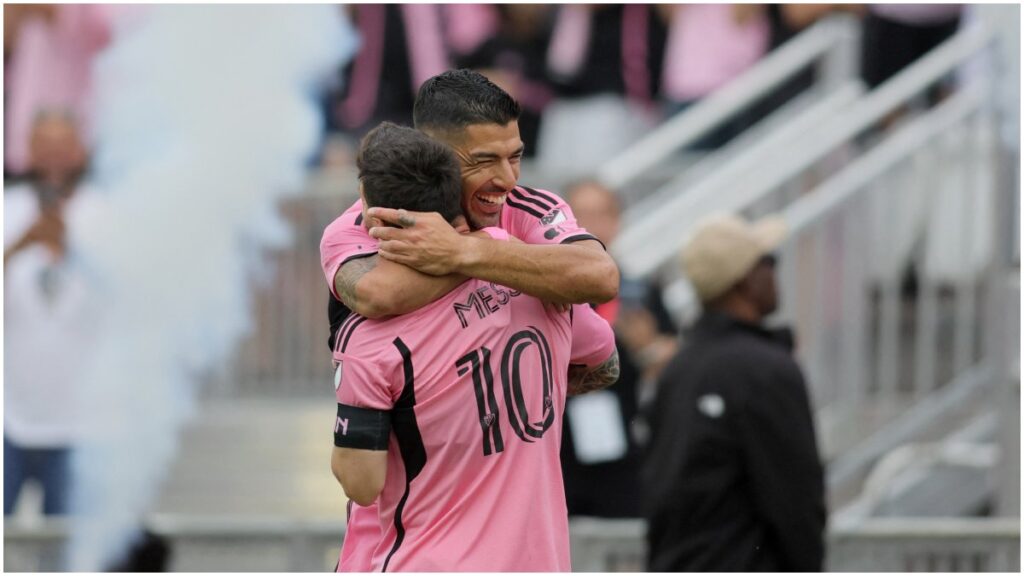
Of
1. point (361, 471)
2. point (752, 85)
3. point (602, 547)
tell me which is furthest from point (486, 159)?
point (752, 85)

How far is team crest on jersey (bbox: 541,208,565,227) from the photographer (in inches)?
156

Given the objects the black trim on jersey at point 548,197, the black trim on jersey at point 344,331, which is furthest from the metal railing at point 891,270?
the black trim on jersey at point 344,331

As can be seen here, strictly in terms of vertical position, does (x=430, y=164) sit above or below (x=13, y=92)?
below

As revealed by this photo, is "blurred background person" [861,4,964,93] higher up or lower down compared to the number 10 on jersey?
higher up

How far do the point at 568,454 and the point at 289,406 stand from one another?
3.13 meters

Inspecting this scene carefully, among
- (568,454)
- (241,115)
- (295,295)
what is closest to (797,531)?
(568,454)

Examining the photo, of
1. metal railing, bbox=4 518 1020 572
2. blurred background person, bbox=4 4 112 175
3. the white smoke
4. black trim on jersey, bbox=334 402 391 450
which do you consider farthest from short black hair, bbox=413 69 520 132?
blurred background person, bbox=4 4 112 175

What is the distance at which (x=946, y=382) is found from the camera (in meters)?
8.75

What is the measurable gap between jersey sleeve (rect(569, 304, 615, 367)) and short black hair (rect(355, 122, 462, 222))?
476 millimetres

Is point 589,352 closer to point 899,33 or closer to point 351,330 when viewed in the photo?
point 351,330

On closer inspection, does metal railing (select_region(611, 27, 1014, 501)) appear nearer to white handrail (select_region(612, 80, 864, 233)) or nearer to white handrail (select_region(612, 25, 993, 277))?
white handrail (select_region(612, 25, 993, 277))

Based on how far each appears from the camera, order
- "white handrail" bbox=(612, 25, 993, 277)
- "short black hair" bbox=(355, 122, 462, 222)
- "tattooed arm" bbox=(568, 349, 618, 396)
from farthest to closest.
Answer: "white handrail" bbox=(612, 25, 993, 277) < "tattooed arm" bbox=(568, 349, 618, 396) < "short black hair" bbox=(355, 122, 462, 222)

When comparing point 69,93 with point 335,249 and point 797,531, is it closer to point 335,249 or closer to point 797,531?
point 797,531

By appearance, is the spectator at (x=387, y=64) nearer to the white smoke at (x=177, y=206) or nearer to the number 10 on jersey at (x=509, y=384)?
the white smoke at (x=177, y=206)
